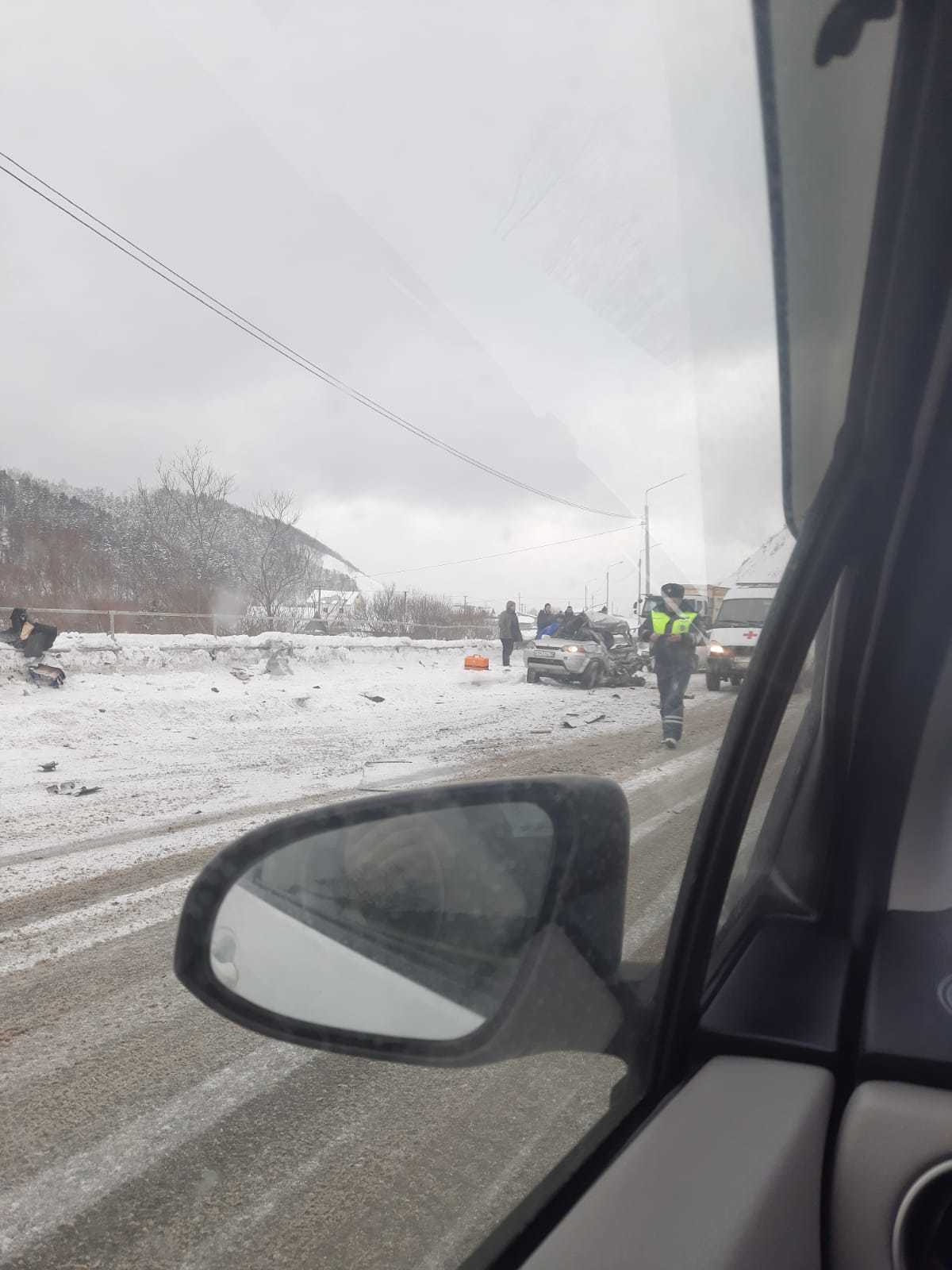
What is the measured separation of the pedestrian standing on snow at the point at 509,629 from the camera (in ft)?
12.1

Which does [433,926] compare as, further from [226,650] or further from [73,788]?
[226,650]

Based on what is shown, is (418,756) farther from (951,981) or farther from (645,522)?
(951,981)

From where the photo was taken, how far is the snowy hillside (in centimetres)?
171

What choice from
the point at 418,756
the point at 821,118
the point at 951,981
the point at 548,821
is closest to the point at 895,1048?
the point at 951,981

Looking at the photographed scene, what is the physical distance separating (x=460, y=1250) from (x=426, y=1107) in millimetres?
460

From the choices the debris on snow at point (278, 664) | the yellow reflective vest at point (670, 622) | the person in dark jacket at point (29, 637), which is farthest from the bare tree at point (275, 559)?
the person in dark jacket at point (29, 637)

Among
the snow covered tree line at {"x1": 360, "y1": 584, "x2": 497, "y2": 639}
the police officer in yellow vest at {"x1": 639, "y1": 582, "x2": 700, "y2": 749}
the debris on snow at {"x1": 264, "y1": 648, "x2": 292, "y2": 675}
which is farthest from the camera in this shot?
the debris on snow at {"x1": 264, "y1": 648, "x2": 292, "y2": 675}

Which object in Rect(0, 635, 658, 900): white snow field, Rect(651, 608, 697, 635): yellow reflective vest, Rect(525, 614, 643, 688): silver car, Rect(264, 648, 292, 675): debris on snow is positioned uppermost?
Rect(651, 608, 697, 635): yellow reflective vest

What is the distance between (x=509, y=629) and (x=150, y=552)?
6.64ft

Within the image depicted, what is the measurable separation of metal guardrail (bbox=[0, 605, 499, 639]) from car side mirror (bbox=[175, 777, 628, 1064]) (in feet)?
7.27

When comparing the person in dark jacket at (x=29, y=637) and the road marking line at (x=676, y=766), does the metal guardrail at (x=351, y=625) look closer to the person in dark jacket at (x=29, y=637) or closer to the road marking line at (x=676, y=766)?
the road marking line at (x=676, y=766)

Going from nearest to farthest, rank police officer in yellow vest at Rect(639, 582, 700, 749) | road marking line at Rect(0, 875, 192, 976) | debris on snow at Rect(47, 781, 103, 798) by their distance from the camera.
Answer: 1. police officer in yellow vest at Rect(639, 582, 700, 749)
2. road marking line at Rect(0, 875, 192, 976)
3. debris on snow at Rect(47, 781, 103, 798)

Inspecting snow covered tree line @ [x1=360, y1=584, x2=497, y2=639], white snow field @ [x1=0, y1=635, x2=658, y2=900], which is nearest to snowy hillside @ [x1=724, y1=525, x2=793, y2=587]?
white snow field @ [x1=0, y1=635, x2=658, y2=900]

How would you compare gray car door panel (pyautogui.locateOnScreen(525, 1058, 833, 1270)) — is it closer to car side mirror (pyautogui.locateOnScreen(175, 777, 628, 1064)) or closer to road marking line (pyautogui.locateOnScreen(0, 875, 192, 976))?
car side mirror (pyautogui.locateOnScreen(175, 777, 628, 1064))
